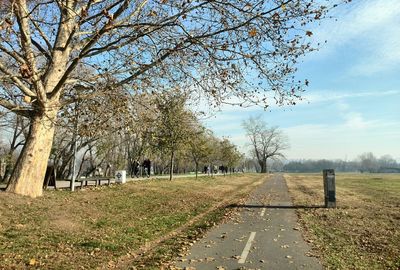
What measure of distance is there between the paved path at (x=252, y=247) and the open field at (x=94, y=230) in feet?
2.05

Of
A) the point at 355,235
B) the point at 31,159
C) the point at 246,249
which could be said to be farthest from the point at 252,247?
the point at 31,159

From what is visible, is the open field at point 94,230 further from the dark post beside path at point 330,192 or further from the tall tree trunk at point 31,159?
the dark post beside path at point 330,192

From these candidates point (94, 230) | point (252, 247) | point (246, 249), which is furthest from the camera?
point (94, 230)

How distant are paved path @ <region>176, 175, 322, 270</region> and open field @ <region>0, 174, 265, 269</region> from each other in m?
0.62

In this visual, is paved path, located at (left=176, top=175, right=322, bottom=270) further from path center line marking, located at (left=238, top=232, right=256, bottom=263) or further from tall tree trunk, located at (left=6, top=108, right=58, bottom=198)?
tall tree trunk, located at (left=6, top=108, right=58, bottom=198)

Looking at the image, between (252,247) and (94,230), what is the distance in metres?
4.57

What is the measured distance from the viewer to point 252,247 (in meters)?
10.1

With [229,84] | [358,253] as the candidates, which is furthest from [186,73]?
[358,253]

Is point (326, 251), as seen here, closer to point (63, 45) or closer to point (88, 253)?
point (88, 253)

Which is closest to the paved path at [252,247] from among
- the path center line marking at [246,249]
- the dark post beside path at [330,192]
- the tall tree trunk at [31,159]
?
the path center line marking at [246,249]

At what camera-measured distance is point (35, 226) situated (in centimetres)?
1133

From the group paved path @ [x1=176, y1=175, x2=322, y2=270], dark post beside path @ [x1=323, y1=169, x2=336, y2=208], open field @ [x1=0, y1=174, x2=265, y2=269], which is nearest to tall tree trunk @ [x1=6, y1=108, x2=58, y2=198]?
open field @ [x1=0, y1=174, x2=265, y2=269]

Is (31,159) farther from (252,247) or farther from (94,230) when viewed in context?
(252,247)

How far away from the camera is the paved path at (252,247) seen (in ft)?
27.4
